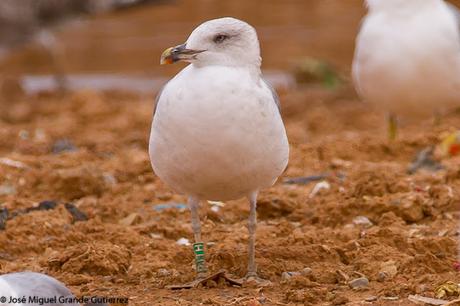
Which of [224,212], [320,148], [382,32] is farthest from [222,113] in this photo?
[320,148]

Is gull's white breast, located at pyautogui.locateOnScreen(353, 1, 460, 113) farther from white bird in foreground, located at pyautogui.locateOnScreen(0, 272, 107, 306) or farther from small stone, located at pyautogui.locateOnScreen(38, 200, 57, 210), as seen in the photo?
white bird in foreground, located at pyautogui.locateOnScreen(0, 272, 107, 306)

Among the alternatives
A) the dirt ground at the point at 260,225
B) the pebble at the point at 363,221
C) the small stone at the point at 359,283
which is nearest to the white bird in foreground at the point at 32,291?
the dirt ground at the point at 260,225

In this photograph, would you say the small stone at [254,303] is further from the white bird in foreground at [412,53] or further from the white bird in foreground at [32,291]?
the white bird in foreground at [412,53]

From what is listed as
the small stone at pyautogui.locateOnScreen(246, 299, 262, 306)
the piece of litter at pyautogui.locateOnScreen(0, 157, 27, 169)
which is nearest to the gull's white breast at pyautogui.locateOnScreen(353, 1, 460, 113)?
the piece of litter at pyautogui.locateOnScreen(0, 157, 27, 169)

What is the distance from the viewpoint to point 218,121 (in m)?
4.57

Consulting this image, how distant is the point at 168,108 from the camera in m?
4.68

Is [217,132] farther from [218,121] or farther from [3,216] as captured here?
[3,216]

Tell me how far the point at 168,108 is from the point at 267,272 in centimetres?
100

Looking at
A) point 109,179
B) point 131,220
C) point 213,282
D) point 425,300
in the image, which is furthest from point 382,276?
point 109,179

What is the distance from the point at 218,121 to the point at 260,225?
1.59 metres

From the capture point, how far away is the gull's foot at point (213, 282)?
496 centimetres

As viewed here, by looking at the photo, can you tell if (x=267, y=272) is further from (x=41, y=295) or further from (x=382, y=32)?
(x=382, y=32)

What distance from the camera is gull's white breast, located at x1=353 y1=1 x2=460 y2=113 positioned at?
6496 mm

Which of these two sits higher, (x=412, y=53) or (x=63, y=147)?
(x=412, y=53)
